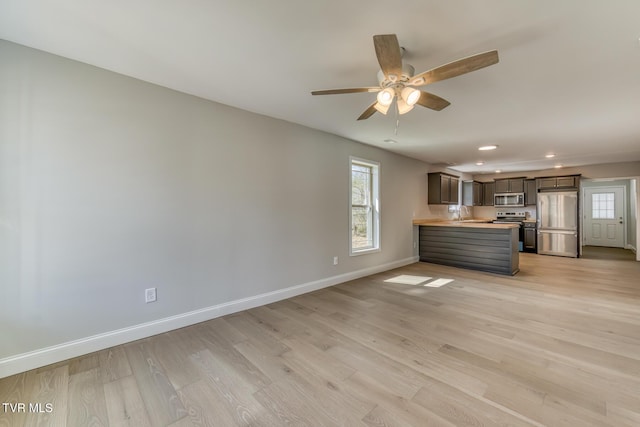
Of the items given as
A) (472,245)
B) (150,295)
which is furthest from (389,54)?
(472,245)

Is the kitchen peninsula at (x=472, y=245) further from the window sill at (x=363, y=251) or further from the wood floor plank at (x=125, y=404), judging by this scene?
the wood floor plank at (x=125, y=404)

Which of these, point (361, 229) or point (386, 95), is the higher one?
point (386, 95)

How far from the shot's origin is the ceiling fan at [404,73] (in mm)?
1474

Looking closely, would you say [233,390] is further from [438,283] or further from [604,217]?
[604,217]

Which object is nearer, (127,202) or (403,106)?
(403,106)

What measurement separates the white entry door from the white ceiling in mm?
7239

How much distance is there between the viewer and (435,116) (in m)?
3.22

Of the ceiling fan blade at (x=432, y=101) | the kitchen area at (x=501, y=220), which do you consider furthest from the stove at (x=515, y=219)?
the ceiling fan blade at (x=432, y=101)

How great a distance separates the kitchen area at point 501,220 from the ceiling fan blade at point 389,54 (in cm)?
438

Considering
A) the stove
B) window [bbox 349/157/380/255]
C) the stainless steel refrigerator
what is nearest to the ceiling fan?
window [bbox 349/157/380/255]

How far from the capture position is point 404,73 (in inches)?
73.4

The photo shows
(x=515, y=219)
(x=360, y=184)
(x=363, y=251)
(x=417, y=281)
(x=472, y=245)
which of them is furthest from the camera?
(x=515, y=219)

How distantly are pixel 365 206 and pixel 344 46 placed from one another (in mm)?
3232

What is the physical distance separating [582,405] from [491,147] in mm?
4256
